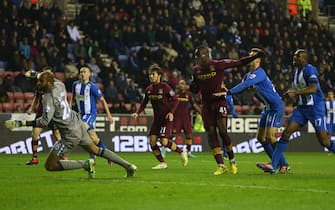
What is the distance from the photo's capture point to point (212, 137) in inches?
622

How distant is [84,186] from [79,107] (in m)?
6.83

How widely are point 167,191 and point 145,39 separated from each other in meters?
21.0

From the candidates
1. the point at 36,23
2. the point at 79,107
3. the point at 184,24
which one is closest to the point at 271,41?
the point at 184,24

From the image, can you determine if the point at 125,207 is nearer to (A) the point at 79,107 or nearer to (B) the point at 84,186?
(B) the point at 84,186

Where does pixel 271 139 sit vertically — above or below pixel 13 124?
below

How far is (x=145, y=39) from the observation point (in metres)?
32.3

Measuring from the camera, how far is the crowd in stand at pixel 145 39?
2917 centimetres

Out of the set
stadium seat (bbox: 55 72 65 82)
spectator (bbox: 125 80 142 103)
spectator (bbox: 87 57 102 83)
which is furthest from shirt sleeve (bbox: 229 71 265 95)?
spectator (bbox: 87 57 102 83)

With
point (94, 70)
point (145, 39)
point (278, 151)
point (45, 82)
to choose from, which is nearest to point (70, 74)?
point (94, 70)

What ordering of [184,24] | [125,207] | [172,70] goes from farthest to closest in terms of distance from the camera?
[184,24], [172,70], [125,207]

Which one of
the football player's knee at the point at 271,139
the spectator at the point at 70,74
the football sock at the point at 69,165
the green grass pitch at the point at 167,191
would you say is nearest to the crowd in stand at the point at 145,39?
the spectator at the point at 70,74

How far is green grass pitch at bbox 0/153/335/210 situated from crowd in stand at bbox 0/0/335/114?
46.0 ft

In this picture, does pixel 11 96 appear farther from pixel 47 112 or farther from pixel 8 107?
pixel 47 112

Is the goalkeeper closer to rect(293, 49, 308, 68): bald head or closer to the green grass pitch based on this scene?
the green grass pitch
